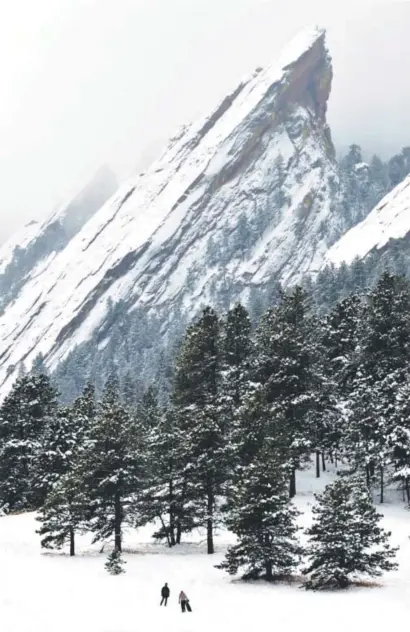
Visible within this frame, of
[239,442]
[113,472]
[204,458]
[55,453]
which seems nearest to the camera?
→ [204,458]

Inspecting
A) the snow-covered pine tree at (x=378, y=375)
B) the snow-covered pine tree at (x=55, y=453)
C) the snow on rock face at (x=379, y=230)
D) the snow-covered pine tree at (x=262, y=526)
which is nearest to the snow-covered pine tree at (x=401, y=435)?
the snow-covered pine tree at (x=378, y=375)

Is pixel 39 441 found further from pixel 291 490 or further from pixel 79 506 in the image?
pixel 291 490

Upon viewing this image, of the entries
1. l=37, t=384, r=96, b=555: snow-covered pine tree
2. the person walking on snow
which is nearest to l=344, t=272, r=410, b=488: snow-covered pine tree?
l=37, t=384, r=96, b=555: snow-covered pine tree

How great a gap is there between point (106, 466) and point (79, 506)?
2.80 metres

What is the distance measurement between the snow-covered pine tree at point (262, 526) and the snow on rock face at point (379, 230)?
432ft

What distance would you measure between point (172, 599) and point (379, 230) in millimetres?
155997

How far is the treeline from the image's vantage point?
1144 inches

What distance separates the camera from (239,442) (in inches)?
1507

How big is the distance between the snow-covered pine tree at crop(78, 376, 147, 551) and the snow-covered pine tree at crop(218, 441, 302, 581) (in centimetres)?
1030

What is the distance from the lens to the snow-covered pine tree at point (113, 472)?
124 feet

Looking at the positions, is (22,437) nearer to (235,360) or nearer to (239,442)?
(235,360)

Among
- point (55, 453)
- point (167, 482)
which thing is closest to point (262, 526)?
point (167, 482)

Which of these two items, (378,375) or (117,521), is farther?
(378,375)

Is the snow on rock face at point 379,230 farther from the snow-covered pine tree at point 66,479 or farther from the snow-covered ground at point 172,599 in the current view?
the snow-covered ground at point 172,599
